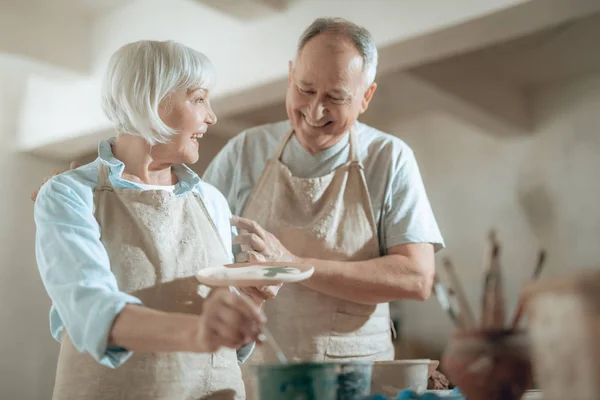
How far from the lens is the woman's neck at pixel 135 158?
190 cm

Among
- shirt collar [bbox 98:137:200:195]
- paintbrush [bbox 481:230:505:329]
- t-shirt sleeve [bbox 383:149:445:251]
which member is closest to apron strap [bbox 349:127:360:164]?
t-shirt sleeve [bbox 383:149:445:251]

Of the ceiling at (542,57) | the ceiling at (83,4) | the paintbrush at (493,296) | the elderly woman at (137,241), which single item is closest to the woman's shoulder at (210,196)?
the elderly woman at (137,241)

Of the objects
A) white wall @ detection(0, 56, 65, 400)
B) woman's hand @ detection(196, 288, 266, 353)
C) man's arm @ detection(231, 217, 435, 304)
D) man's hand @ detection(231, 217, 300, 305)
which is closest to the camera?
woman's hand @ detection(196, 288, 266, 353)

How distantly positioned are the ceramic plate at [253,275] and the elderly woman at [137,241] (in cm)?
5

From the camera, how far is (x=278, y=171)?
2.65 meters

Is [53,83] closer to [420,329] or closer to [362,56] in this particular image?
[362,56]

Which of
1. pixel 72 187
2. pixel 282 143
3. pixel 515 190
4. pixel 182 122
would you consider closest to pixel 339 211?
pixel 282 143

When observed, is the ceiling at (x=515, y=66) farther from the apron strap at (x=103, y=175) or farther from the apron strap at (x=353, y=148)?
the apron strap at (x=103, y=175)

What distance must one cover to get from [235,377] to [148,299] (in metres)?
0.33

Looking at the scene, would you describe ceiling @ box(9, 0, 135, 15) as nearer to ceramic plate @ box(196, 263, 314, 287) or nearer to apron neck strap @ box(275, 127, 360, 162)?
apron neck strap @ box(275, 127, 360, 162)

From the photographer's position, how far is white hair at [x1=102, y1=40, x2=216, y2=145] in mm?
1822

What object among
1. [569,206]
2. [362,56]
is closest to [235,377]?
[362,56]

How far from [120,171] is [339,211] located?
95cm

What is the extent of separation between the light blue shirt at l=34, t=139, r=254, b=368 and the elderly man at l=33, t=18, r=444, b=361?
2.38 ft
